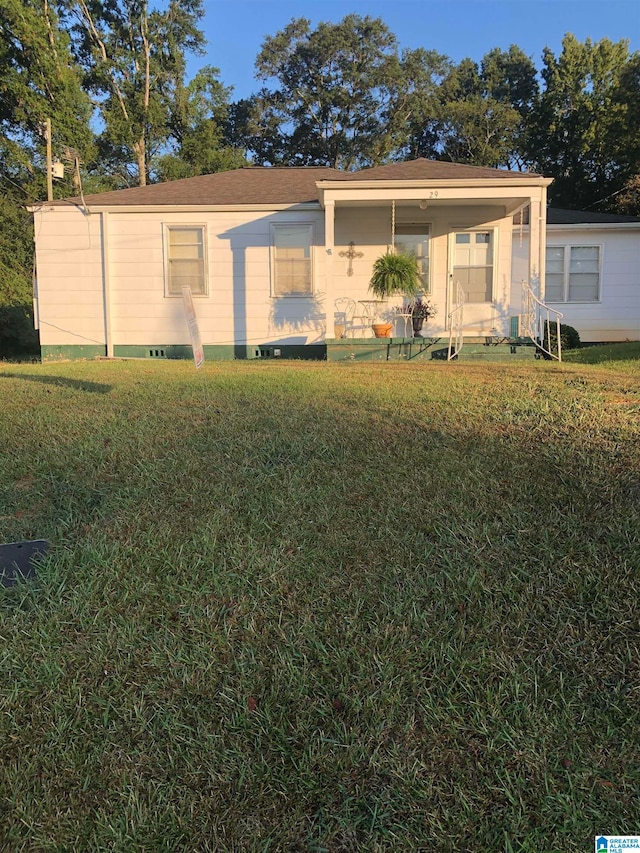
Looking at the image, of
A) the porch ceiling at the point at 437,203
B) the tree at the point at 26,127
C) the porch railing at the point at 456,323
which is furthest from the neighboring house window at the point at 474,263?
the tree at the point at 26,127

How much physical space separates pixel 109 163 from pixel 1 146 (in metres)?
5.24

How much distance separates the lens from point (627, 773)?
181cm

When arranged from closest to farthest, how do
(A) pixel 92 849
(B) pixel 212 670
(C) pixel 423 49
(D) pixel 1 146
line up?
1. (A) pixel 92 849
2. (B) pixel 212 670
3. (D) pixel 1 146
4. (C) pixel 423 49

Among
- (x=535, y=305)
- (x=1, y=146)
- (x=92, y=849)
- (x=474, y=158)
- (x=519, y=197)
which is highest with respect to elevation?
(x=474, y=158)

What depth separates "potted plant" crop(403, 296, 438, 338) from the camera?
38.3ft

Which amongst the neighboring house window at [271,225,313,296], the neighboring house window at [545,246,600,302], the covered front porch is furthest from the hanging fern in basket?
the neighboring house window at [545,246,600,302]

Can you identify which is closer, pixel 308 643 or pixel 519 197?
pixel 308 643

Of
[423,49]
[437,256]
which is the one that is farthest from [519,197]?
[423,49]

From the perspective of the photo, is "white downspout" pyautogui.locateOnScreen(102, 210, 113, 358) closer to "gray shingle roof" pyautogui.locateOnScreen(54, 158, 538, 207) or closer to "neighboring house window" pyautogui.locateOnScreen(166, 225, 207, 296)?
"gray shingle roof" pyautogui.locateOnScreen(54, 158, 538, 207)

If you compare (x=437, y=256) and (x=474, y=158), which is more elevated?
(x=474, y=158)

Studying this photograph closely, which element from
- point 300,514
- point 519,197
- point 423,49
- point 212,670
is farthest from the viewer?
point 423,49

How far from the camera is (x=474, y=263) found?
1226 cm

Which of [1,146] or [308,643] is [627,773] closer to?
[308,643]

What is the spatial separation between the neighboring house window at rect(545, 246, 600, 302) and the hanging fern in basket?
604cm
